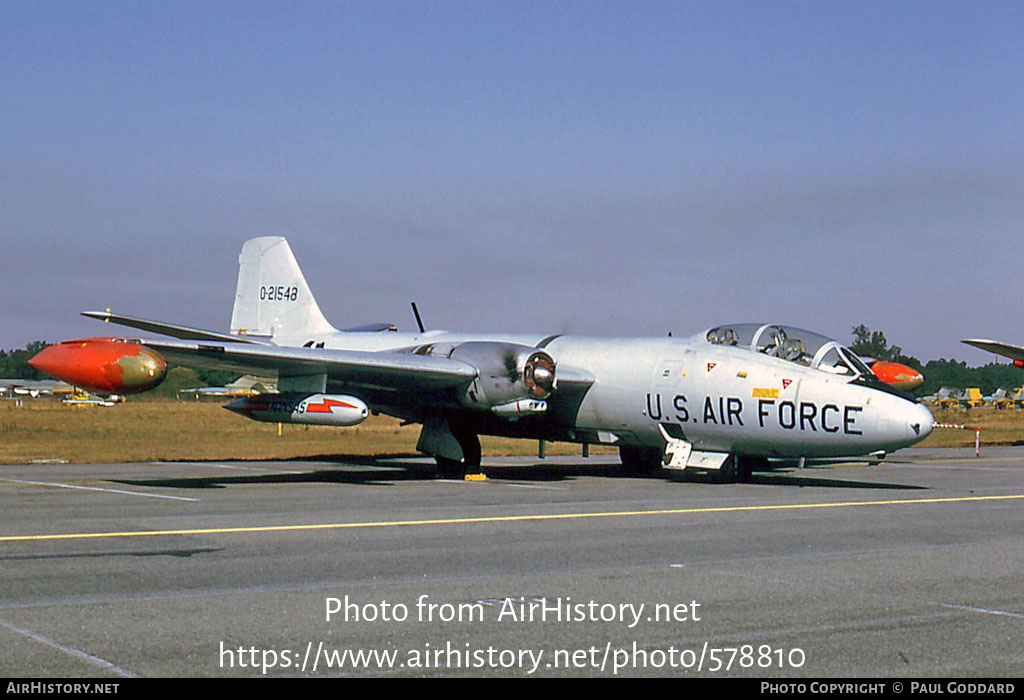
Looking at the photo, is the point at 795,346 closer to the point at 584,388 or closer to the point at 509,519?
the point at 584,388

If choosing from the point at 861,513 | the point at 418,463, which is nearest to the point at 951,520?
the point at 861,513

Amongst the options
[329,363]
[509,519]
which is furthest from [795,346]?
[329,363]

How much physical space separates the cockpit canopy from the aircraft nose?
1.11 meters

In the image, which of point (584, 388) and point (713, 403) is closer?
point (713, 403)

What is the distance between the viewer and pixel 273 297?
2962 cm

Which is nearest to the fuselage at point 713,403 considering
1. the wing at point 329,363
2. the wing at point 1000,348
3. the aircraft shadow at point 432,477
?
the aircraft shadow at point 432,477

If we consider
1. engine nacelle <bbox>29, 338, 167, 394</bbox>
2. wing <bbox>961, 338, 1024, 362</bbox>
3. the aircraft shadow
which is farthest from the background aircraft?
engine nacelle <bbox>29, 338, 167, 394</bbox>

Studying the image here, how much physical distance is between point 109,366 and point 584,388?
31.5 ft

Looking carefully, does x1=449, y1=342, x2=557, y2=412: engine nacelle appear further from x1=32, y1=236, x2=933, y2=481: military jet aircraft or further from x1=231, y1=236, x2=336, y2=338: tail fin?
x1=231, y1=236, x2=336, y2=338: tail fin

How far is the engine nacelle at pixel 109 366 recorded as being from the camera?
1880cm

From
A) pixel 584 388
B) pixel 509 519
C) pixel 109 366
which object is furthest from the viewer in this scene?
pixel 584 388

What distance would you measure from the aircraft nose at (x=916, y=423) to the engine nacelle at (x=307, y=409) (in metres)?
10.0

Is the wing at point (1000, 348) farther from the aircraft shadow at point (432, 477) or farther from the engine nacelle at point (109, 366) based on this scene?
the engine nacelle at point (109, 366)

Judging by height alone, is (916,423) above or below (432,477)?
above
